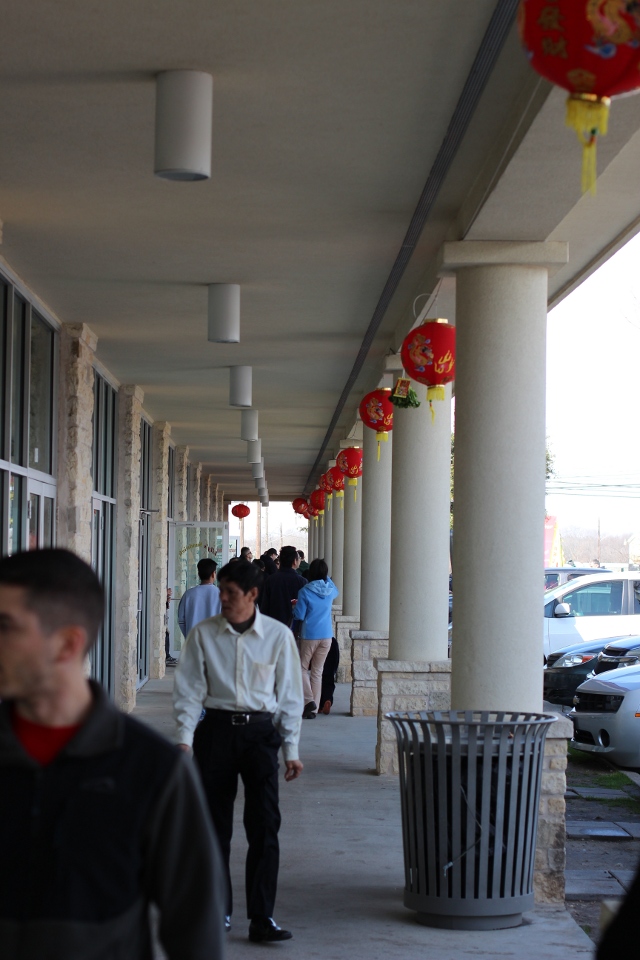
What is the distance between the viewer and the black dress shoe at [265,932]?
4965 mm

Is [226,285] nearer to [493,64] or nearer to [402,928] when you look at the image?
[493,64]

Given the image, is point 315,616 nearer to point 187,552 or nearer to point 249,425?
point 249,425

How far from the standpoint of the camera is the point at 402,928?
5.22 metres

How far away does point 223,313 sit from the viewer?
8273mm

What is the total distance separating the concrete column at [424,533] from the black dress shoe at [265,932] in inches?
171

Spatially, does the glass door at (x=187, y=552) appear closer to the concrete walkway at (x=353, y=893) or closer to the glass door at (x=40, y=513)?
the glass door at (x=40, y=513)

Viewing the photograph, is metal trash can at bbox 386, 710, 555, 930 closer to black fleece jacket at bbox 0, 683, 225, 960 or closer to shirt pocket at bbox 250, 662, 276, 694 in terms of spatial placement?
shirt pocket at bbox 250, 662, 276, 694

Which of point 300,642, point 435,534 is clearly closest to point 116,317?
point 435,534

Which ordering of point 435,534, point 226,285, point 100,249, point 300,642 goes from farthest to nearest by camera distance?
point 300,642
point 435,534
point 226,285
point 100,249

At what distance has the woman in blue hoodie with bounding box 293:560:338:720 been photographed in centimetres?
1162

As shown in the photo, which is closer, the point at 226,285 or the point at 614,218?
the point at 614,218

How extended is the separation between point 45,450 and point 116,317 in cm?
129

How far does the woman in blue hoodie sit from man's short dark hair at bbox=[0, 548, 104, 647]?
952 cm

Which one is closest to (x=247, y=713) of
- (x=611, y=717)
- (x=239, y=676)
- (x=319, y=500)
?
(x=239, y=676)
